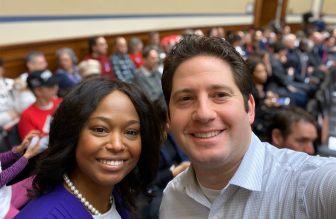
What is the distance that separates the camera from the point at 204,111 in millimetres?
901

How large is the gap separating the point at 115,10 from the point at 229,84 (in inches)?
200

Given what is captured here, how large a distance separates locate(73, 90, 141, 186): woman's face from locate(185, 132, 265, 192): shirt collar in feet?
0.94

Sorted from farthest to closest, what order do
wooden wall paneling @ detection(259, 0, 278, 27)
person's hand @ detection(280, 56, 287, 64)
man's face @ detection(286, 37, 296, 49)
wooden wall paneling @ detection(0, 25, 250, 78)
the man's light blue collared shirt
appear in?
wooden wall paneling @ detection(259, 0, 278, 27)
man's face @ detection(286, 37, 296, 49)
person's hand @ detection(280, 56, 287, 64)
wooden wall paneling @ detection(0, 25, 250, 78)
the man's light blue collared shirt

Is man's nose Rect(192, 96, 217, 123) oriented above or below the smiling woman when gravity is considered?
above

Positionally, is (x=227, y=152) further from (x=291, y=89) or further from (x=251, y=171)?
(x=291, y=89)

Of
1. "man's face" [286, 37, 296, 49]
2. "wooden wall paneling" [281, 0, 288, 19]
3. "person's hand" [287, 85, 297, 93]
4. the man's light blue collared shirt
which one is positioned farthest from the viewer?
"wooden wall paneling" [281, 0, 288, 19]

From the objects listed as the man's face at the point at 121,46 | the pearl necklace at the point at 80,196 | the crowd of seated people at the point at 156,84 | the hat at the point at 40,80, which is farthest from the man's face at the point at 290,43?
the pearl necklace at the point at 80,196

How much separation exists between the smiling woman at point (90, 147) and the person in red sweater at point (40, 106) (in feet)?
4.23

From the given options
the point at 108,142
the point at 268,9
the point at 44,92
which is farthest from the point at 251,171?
the point at 268,9

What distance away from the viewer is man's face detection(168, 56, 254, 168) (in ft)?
3.02

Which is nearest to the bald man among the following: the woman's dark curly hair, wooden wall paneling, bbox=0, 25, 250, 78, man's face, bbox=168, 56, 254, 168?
wooden wall paneling, bbox=0, 25, 250, 78

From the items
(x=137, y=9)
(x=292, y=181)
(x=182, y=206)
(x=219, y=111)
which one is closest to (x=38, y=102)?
(x=182, y=206)

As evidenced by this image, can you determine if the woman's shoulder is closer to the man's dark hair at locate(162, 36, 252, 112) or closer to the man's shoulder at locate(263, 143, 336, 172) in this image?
the man's dark hair at locate(162, 36, 252, 112)

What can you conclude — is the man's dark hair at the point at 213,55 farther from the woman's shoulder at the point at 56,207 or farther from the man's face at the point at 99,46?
the man's face at the point at 99,46
